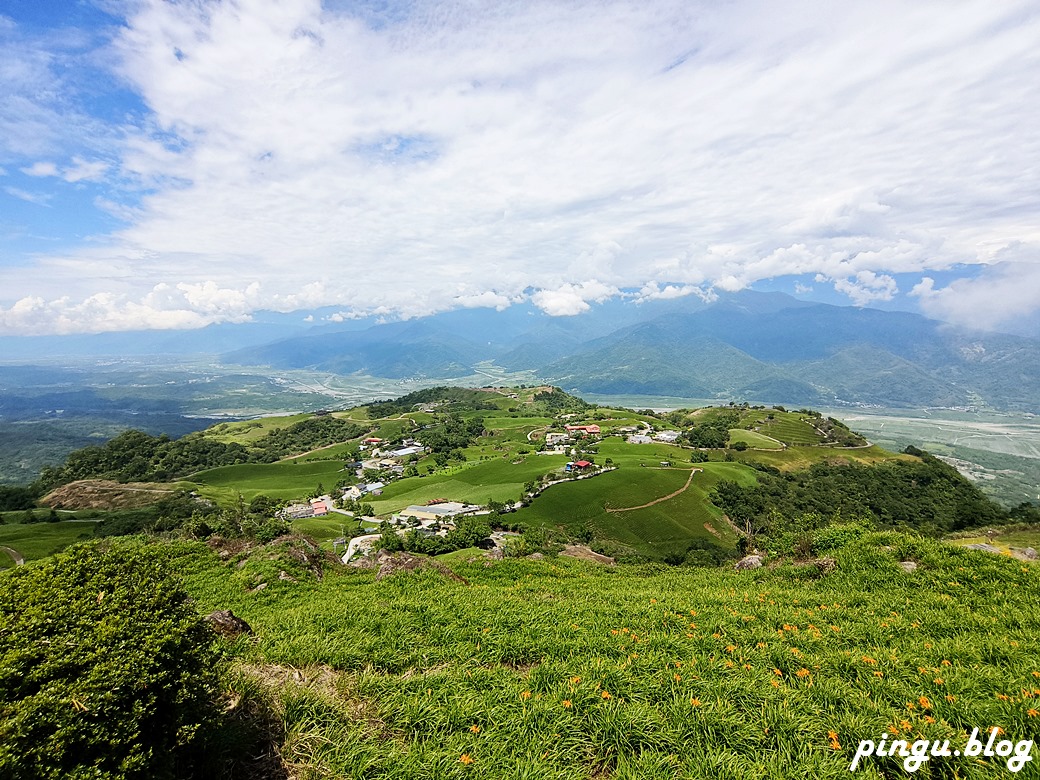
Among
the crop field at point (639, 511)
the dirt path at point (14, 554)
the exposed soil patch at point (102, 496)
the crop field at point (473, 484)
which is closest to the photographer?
the dirt path at point (14, 554)

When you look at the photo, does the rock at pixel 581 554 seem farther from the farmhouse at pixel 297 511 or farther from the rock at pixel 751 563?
the farmhouse at pixel 297 511

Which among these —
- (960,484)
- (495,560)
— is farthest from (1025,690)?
(960,484)

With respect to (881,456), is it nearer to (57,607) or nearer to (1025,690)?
(1025,690)

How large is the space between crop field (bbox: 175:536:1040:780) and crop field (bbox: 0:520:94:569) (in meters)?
72.0

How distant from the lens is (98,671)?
3.77 meters

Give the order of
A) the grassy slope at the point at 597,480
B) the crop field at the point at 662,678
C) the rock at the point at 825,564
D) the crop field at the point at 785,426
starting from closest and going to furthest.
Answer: the crop field at the point at 662,678 → the rock at the point at 825,564 → the grassy slope at the point at 597,480 → the crop field at the point at 785,426

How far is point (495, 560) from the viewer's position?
704 inches

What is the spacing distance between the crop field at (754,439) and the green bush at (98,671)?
12495cm

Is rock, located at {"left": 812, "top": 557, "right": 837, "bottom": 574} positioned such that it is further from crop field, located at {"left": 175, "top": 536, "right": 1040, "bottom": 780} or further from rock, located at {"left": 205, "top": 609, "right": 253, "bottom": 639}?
Answer: rock, located at {"left": 205, "top": 609, "right": 253, "bottom": 639}

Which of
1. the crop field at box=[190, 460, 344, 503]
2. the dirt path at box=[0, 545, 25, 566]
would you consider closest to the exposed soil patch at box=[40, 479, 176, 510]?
the crop field at box=[190, 460, 344, 503]

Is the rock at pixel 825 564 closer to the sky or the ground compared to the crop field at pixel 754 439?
closer to the sky

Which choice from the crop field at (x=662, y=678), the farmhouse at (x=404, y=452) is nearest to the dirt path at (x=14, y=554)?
the crop field at (x=662, y=678)

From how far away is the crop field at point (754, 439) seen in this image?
114 m

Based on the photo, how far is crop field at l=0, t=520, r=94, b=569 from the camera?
2202 inches
